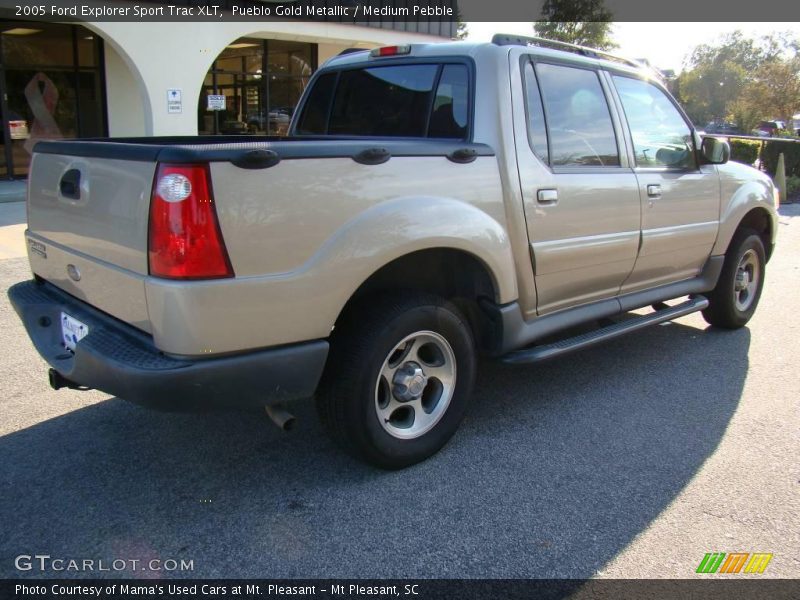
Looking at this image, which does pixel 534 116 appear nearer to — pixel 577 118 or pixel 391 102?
pixel 577 118

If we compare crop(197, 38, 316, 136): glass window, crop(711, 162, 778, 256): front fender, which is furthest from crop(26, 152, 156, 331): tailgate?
crop(197, 38, 316, 136): glass window

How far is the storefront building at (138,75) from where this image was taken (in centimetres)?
1264

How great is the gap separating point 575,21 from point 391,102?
151 feet

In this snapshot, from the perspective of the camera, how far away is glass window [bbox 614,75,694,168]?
4.21 meters

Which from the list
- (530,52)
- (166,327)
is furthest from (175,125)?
(166,327)

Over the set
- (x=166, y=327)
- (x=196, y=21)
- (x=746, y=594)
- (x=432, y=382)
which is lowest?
(x=746, y=594)

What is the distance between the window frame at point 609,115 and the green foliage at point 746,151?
1481 centimetres

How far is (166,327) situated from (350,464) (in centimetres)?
123

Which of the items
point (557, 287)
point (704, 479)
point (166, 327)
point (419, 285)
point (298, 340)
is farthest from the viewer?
point (557, 287)

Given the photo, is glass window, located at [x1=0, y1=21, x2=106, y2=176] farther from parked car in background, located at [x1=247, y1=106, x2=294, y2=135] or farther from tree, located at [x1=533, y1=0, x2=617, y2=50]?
tree, located at [x1=533, y1=0, x2=617, y2=50]

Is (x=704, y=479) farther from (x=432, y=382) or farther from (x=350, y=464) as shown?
(x=350, y=464)

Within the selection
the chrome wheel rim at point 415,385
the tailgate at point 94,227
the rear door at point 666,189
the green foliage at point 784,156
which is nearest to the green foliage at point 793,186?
the green foliage at point 784,156

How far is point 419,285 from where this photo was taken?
136 inches

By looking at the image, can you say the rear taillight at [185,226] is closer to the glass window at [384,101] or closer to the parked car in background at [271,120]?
the glass window at [384,101]
